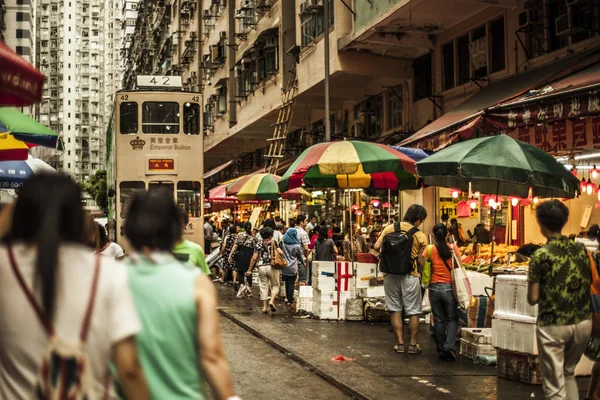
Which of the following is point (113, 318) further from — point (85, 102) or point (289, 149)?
point (85, 102)

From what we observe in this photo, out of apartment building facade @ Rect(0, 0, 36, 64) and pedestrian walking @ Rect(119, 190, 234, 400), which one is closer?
pedestrian walking @ Rect(119, 190, 234, 400)

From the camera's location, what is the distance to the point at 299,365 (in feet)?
33.7

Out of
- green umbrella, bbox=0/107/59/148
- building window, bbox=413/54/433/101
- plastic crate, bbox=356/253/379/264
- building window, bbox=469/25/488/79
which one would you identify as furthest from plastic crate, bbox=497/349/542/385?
building window, bbox=413/54/433/101

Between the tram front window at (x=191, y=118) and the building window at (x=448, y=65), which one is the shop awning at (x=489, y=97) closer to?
the building window at (x=448, y=65)

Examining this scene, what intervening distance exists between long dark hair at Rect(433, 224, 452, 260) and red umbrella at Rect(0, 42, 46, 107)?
630cm

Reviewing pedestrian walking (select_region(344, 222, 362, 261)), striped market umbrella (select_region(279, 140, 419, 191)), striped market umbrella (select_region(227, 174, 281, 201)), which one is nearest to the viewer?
striped market umbrella (select_region(279, 140, 419, 191))

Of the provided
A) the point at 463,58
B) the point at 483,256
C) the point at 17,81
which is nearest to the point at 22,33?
the point at 463,58

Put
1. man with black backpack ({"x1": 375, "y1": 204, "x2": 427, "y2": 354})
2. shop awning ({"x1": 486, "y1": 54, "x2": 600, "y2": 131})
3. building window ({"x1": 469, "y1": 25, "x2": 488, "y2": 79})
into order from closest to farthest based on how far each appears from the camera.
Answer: man with black backpack ({"x1": 375, "y1": 204, "x2": 427, "y2": 354}), shop awning ({"x1": 486, "y1": 54, "x2": 600, "y2": 131}), building window ({"x1": 469, "y1": 25, "x2": 488, "y2": 79})

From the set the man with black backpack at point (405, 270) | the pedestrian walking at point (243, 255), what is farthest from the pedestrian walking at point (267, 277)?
the man with black backpack at point (405, 270)

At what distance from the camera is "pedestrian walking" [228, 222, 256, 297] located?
18.9 metres

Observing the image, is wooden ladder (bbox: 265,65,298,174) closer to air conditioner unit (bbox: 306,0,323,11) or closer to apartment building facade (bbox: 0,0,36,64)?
air conditioner unit (bbox: 306,0,323,11)

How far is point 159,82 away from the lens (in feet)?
71.7

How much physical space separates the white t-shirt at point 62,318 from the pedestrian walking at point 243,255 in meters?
16.0

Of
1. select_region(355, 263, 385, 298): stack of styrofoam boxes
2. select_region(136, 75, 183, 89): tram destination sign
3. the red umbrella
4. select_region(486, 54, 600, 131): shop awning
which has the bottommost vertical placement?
select_region(355, 263, 385, 298): stack of styrofoam boxes
